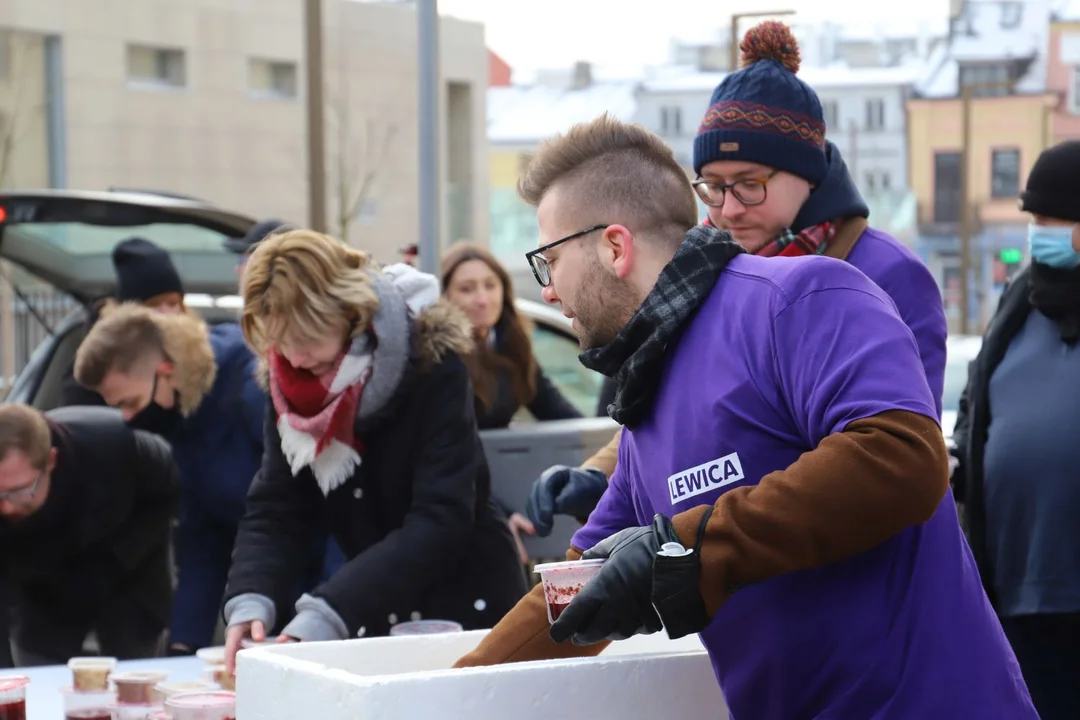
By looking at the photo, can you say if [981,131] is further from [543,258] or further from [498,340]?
[543,258]

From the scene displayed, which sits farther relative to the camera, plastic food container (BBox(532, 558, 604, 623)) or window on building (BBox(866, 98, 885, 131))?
window on building (BBox(866, 98, 885, 131))

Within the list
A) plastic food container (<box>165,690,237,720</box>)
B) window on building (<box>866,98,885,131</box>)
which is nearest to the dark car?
plastic food container (<box>165,690,237,720</box>)

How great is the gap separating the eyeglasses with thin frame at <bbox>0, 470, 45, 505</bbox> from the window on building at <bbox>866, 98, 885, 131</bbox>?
52.0 metres

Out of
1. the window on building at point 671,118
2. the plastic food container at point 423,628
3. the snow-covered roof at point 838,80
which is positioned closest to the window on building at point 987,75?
the snow-covered roof at point 838,80

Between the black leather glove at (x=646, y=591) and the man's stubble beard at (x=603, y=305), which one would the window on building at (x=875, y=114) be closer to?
the man's stubble beard at (x=603, y=305)

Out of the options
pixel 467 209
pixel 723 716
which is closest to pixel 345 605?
pixel 723 716

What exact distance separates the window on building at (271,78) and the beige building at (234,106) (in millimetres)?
40

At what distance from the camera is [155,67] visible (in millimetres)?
25297

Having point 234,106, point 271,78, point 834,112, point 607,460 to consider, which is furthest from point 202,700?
point 834,112

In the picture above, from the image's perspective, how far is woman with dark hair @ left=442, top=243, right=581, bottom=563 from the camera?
5766 millimetres

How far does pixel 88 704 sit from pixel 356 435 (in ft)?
2.96

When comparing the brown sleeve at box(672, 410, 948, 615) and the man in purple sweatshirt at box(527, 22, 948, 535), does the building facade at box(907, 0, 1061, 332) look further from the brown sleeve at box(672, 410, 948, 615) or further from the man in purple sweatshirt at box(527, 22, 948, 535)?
the brown sleeve at box(672, 410, 948, 615)

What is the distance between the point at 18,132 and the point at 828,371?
20.5 metres

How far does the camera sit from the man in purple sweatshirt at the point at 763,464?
6.56 ft
